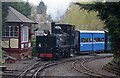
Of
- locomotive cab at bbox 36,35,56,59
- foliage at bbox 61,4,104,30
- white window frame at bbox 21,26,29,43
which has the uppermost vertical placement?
foliage at bbox 61,4,104,30

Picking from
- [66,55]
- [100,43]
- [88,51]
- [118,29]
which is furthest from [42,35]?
[118,29]

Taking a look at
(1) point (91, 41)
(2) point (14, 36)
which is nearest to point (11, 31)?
(2) point (14, 36)

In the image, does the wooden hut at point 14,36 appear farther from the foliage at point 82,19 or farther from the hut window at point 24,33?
the foliage at point 82,19

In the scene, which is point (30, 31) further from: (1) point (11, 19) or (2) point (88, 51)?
(2) point (88, 51)

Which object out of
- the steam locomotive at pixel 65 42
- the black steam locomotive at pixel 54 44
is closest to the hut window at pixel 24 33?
the steam locomotive at pixel 65 42

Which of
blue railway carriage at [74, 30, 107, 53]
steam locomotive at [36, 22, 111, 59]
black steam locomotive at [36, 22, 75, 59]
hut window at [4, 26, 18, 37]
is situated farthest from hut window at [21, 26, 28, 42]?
blue railway carriage at [74, 30, 107, 53]

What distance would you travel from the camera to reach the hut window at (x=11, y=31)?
19.8 metres

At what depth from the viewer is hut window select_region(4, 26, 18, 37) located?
65.0ft

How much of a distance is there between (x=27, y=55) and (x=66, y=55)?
3341 mm

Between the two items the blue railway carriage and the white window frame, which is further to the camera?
the blue railway carriage

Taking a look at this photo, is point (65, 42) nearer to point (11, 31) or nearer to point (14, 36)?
point (14, 36)

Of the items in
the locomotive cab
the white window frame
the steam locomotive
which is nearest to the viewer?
the locomotive cab

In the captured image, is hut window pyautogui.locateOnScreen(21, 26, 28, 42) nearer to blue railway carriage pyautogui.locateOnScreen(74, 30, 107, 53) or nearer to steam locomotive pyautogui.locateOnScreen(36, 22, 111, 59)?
steam locomotive pyautogui.locateOnScreen(36, 22, 111, 59)

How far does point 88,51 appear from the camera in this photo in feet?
82.1
